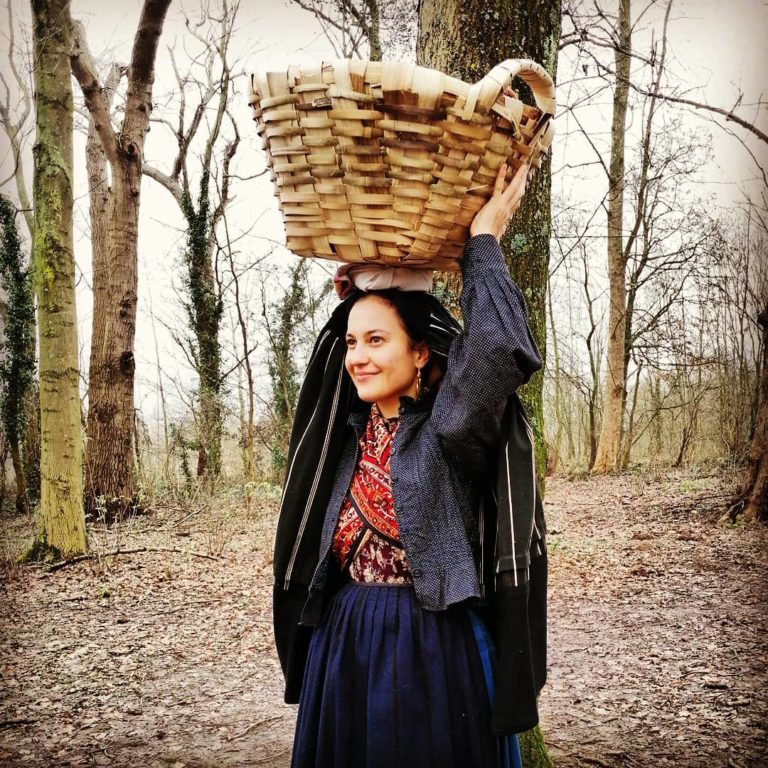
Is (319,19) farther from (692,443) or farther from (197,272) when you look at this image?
(692,443)

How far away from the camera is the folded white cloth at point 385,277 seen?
5.49ft

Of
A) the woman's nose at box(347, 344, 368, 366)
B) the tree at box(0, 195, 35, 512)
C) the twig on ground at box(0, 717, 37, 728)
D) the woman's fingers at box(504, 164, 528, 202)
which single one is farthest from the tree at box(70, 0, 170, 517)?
the woman's fingers at box(504, 164, 528, 202)

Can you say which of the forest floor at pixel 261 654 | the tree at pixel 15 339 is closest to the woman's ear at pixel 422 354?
the forest floor at pixel 261 654

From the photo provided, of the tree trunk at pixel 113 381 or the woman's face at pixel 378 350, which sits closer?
the woman's face at pixel 378 350

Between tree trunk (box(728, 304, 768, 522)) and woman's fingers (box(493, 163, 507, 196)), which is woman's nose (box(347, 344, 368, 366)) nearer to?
woman's fingers (box(493, 163, 507, 196))

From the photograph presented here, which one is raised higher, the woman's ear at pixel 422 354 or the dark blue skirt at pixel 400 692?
the woman's ear at pixel 422 354

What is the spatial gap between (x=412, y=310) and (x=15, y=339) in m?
10.8

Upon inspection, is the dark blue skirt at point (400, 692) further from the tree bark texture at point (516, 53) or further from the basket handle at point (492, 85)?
A: the basket handle at point (492, 85)

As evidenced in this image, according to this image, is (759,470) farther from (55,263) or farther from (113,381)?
(113,381)

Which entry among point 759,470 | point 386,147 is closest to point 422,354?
point 386,147

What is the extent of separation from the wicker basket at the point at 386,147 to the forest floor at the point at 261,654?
9.14 feet

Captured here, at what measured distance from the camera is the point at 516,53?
2.22 metres

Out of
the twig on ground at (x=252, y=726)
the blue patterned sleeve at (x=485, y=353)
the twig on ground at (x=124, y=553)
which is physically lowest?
the twig on ground at (x=252, y=726)

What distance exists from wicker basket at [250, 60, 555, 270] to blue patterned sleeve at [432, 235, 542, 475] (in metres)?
0.13
